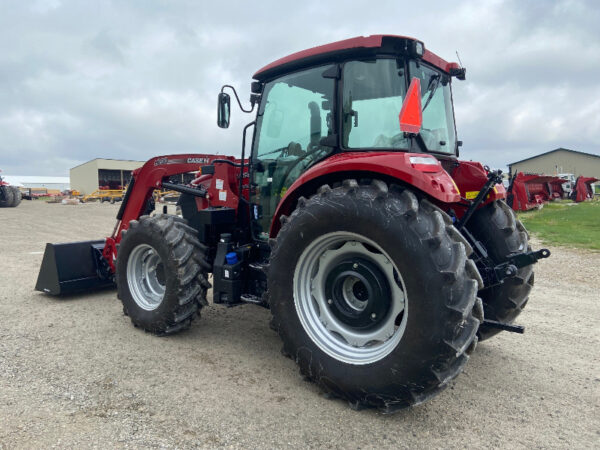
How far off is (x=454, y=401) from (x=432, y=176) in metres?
1.57

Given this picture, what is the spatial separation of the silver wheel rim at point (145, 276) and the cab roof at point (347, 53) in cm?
216

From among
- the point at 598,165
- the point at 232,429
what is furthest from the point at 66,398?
the point at 598,165

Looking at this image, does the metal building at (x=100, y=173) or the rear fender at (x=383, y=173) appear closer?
the rear fender at (x=383, y=173)

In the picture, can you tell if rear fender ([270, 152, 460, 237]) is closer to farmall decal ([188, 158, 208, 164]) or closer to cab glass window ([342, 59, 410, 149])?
cab glass window ([342, 59, 410, 149])

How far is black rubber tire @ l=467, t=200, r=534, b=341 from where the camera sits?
378 cm

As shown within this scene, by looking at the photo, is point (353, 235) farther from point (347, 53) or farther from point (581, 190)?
point (581, 190)

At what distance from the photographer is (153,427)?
276cm

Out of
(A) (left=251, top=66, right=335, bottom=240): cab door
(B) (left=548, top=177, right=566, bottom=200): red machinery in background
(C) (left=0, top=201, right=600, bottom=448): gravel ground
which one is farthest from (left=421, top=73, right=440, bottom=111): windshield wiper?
(B) (left=548, top=177, right=566, bottom=200): red machinery in background

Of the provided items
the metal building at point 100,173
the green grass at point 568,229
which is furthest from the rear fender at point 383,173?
the metal building at point 100,173

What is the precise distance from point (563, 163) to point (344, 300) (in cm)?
6515

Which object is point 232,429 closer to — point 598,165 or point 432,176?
point 432,176

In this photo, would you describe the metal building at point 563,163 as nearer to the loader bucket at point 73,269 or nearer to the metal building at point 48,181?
the loader bucket at point 73,269

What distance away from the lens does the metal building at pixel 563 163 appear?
56.3 metres

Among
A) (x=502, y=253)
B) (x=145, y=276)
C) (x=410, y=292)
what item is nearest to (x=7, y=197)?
(x=145, y=276)
